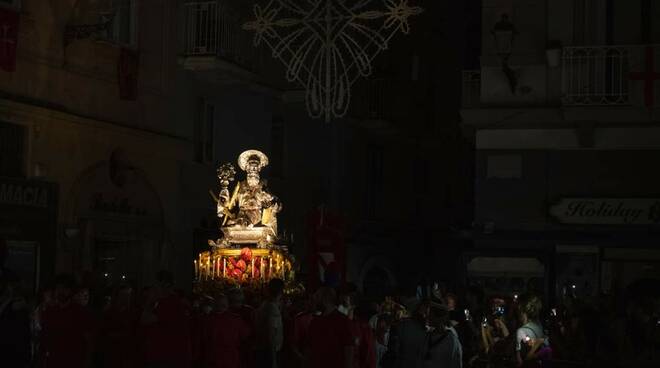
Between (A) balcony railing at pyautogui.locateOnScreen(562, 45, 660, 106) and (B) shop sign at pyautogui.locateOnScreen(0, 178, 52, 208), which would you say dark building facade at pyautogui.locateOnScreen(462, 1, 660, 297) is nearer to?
(A) balcony railing at pyautogui.locateOnScreen(562, 45, 660, 106)

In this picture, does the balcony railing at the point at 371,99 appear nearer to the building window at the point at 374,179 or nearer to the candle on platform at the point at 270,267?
the building window at the point at 374,179

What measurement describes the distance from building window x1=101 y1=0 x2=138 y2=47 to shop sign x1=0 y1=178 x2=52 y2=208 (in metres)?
3.91

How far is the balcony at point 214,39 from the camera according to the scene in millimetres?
28219

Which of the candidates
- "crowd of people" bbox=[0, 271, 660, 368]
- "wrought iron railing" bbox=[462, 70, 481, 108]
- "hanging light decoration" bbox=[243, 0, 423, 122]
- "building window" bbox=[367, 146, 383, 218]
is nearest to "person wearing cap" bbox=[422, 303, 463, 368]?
"crowd of people" bbox=[0, 271, 660, 368]

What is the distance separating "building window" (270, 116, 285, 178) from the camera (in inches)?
1323

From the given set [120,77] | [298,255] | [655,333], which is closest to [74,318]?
[655,333]

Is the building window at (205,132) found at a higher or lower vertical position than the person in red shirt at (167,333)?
higher

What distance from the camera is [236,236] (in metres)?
23.2

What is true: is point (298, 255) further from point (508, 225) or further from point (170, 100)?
point (508, 225)

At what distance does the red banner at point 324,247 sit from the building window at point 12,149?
4.64m

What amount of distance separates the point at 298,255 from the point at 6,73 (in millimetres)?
11888

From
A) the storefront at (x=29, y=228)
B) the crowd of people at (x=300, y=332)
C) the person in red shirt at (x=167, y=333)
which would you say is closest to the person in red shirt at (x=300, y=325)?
the crowd of people at (x=300, y=332)

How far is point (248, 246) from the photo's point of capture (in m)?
23.1

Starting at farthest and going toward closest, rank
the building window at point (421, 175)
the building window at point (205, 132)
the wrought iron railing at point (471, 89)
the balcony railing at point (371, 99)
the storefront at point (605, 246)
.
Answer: the building window at point (421, 175), the balcony railing at point (371, 99), the building window at point (205, 132), the wrought iron railing at point (471, 89), the storefront at point (605, 246)
